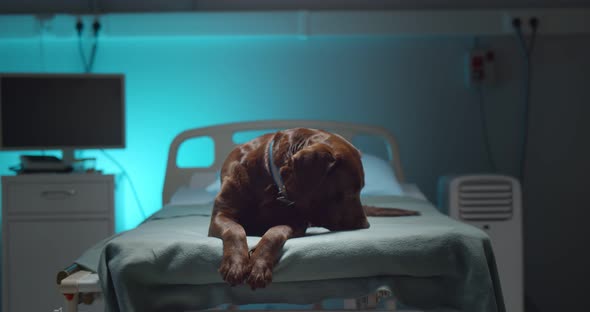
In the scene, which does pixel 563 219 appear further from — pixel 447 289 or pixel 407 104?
pixel 447 289

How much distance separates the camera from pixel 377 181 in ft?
9.25

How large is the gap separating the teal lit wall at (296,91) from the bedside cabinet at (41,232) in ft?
Answer: 1.42

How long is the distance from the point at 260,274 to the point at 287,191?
0.91ft

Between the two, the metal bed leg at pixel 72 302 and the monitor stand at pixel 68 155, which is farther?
the monitor stand at pixel 68 155

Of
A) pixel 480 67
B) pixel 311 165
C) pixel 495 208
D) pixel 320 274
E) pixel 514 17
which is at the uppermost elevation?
pixel 514 17

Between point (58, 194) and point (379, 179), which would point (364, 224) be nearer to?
point (379, 179)

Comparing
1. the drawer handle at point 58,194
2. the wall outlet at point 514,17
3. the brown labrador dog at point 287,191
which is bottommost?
the drawer handle at point 58,194

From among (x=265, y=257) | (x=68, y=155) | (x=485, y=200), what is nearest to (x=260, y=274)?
(x=265, y=257)

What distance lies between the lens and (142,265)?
152 centimetres

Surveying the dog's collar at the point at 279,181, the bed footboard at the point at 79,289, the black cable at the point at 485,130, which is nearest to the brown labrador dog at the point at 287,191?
the dog's collar at the point at 279,181

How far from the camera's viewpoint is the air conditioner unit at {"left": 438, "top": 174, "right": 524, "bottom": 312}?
2.96 meters

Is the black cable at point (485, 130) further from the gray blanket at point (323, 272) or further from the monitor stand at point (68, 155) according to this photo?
the monitor stand at point (68, 155)

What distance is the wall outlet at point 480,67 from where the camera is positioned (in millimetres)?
3365

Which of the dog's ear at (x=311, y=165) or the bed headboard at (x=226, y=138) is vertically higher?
the dog's ear at (x=311, y=165)
